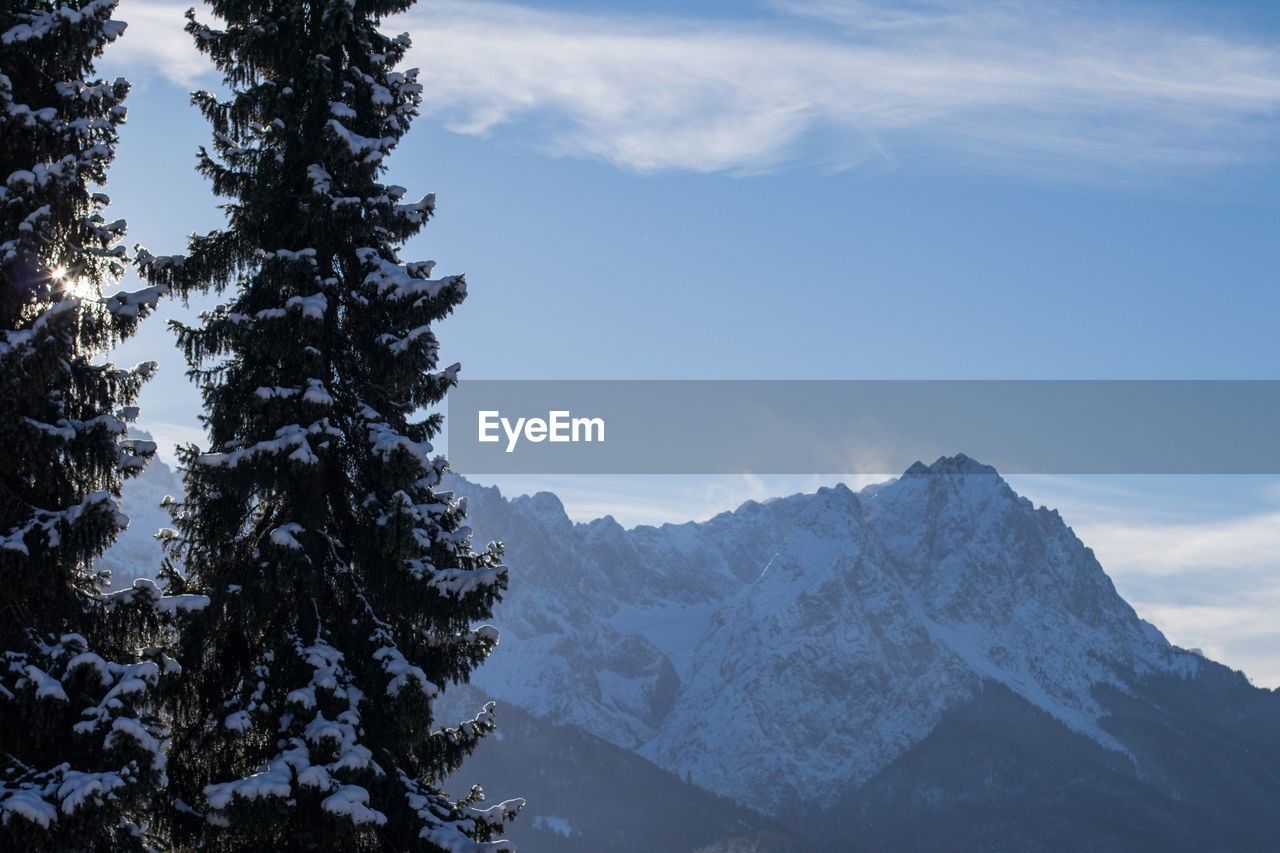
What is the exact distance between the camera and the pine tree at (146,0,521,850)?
1725 centimetres

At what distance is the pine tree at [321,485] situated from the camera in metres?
17.2

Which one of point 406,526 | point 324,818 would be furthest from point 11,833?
point 406,526

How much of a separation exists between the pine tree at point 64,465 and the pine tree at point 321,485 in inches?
44.5

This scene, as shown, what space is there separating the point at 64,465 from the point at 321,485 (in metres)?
3.19

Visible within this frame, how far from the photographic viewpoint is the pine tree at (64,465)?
15.2 metres

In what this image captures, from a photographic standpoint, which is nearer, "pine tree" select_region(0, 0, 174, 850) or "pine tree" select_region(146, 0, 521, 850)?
"pine tree" select_region(0, 0, 174, 850)

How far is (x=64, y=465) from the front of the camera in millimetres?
17031

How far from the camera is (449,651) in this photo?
18609mm

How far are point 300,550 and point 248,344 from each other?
2.87 m

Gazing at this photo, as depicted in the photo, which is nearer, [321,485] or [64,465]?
[64,465]

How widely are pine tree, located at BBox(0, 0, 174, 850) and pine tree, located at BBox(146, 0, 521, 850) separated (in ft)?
3.71

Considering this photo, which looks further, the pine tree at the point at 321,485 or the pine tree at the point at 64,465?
the pine tree at the point at 321,485

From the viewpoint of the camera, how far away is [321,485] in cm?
1816

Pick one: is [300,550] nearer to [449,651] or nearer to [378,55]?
[449,651]
